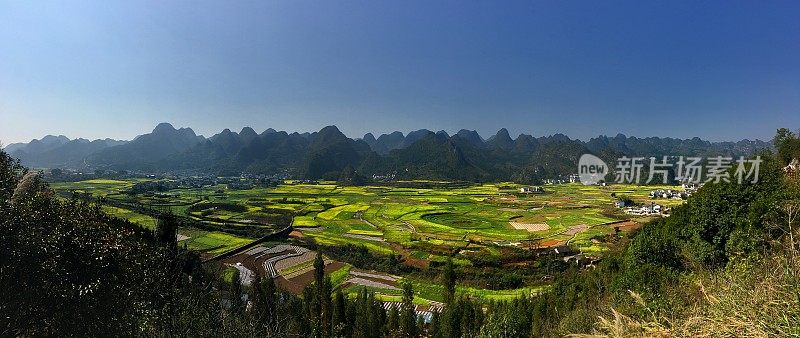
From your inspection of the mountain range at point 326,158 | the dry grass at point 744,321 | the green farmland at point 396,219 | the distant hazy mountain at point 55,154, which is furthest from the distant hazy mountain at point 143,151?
the dry grass at point 744,321

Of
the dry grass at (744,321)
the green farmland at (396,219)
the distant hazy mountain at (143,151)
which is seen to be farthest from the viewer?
the distant hazy mountain at (143,151)

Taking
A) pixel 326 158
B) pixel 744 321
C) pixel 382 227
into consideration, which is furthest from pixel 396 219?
pixel 326 158

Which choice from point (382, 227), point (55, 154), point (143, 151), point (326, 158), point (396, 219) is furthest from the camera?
point (143, 151)

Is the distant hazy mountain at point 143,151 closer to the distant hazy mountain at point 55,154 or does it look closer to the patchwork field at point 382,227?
the distant hazy mountain at point 55,154

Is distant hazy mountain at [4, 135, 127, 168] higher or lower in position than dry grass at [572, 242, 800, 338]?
higher

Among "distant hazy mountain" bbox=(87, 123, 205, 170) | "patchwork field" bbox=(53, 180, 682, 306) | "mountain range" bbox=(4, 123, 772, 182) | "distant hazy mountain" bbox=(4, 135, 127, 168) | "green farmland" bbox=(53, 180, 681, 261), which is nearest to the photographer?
"patchwork field" bbox=(53, 180, 682, 306)

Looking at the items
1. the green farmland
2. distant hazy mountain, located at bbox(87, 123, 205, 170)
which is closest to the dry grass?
the green farmland

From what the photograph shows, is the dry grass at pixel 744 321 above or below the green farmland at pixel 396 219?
above

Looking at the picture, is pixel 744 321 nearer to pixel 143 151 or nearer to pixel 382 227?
pixel 382 227

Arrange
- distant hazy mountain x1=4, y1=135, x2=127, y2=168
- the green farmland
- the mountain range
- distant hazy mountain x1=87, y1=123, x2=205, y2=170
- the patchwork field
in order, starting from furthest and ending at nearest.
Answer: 1. distant hazy mountain x1=87, y1=123, x2=205, y2=170
2. distant hazy mountain x1=4, y1=135, x2=127, y2=168
3. the mountain range
4. the green farmland
5. the patchwork field

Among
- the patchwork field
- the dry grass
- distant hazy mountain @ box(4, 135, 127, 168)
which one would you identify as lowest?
the patchwork field

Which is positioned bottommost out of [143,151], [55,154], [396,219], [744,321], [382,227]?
[382,227]

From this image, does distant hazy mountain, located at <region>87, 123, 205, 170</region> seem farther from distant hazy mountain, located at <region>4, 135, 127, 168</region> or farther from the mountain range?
distant hazy mountain, located at <region>4, 135, 127, 168</region>
